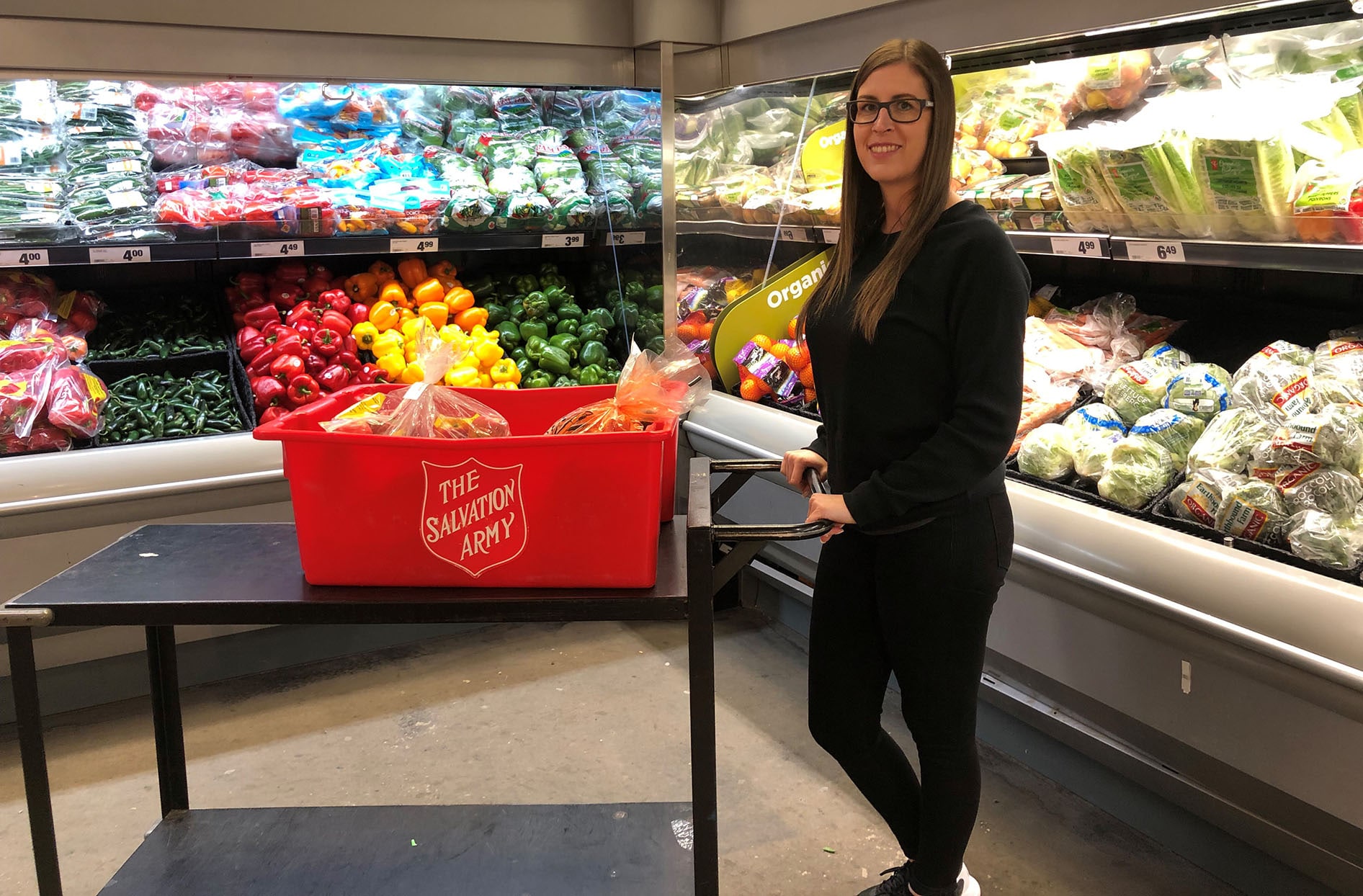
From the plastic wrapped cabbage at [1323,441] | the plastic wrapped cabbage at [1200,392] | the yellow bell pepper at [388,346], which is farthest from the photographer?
the yellow bell pepper at [388,346]

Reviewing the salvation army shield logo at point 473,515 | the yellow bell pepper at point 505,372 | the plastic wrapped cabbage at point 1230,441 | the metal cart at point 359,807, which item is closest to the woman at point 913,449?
the metal cart at point 359,807

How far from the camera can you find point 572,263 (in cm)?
430

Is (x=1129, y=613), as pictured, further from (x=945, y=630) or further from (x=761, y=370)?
(x=761, y=370)

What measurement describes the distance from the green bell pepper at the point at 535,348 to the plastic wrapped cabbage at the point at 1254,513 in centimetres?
247

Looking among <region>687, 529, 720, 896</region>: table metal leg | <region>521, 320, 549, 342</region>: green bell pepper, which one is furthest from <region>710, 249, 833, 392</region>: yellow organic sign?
<region>687, 529, 720, 896</region>: table metal leg

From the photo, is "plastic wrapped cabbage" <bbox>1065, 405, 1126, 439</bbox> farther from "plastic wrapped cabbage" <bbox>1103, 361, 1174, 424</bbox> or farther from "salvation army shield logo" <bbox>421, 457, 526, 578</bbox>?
"salvation army shield logo" <bbox>421, 457, 526, 578</bbox>

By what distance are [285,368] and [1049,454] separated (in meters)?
2.42

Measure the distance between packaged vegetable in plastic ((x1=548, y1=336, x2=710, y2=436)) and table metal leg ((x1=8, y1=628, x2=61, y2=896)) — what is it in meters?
0.88

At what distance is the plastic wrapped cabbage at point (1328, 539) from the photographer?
1.93 metres

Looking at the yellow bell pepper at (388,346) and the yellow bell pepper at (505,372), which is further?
the yellow bell pepper at (505,372)

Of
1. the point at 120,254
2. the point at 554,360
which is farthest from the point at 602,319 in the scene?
the point at 120,254

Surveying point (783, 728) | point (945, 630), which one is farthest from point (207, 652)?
point (945, 630)

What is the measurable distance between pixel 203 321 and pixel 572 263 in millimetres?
1392

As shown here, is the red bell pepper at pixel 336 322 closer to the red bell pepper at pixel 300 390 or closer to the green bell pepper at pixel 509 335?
the red bell pepper at pixel 300 390
